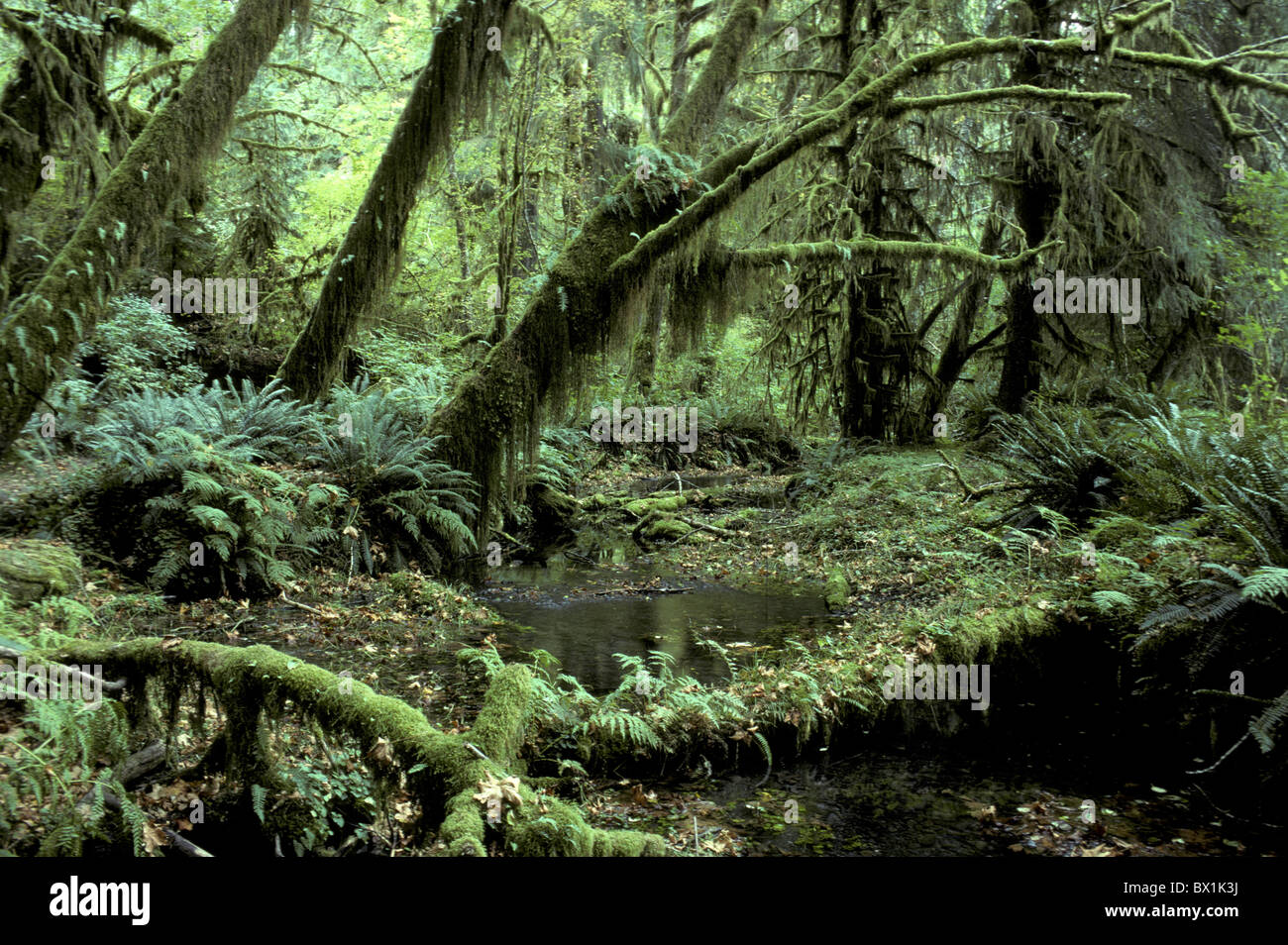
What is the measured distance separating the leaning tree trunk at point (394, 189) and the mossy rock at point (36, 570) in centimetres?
422

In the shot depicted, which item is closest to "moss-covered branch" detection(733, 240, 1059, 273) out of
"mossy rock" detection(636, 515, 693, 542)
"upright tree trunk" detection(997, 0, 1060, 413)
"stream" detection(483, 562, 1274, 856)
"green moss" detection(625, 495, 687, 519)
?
"upright tree trunk" detection(997, 0, 1060, 413)

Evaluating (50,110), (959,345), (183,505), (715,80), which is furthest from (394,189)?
(959,345)

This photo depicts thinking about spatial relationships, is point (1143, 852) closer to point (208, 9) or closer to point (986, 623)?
point (986, 623)

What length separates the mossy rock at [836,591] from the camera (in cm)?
767

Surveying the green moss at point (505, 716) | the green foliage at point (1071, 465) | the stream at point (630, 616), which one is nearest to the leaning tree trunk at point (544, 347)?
the stream at point (630, 616)

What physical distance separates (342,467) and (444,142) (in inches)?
170

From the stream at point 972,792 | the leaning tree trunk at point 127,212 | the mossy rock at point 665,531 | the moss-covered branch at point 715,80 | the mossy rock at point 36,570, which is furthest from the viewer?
the mossy rock at point 665,531

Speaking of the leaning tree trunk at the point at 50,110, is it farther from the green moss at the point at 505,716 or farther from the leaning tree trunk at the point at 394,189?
the green moss at the point at 505,716

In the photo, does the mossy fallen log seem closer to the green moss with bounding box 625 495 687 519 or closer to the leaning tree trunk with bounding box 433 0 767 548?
the leaning tree trunk with bounding box 433 0 767 548

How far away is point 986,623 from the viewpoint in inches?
209

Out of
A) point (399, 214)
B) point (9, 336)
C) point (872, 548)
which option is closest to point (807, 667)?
point (872, 548)

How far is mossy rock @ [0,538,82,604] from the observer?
15.5 feet

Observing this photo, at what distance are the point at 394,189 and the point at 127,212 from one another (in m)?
3.13

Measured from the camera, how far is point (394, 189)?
9.09 m
